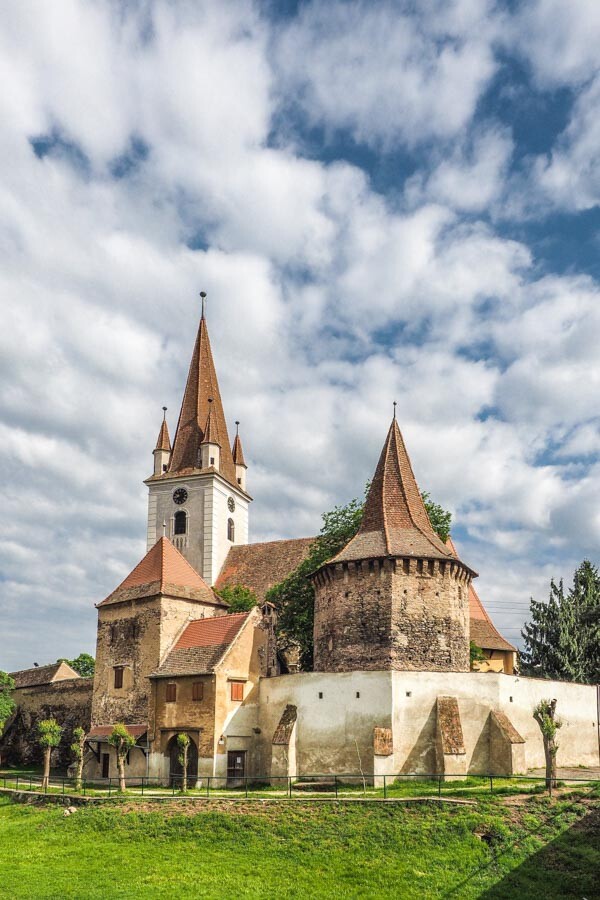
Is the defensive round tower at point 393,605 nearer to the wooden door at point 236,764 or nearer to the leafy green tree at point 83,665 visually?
the wooden door at point 236,764

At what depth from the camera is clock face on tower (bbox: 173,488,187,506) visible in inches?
2672

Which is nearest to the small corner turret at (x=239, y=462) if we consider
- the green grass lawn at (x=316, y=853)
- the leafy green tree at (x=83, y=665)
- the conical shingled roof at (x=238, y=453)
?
the conical shingled roof at (x=238, y=453)

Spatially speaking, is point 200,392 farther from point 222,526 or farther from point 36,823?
point 36,823

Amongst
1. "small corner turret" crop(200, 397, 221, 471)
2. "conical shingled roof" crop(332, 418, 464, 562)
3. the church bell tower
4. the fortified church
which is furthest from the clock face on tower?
"conical shingled roof" crop(332, 418, 464, 562)

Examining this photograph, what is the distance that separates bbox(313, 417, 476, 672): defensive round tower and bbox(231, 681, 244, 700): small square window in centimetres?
382

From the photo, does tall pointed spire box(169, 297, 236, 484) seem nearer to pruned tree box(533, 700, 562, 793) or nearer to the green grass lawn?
the green grass lawn

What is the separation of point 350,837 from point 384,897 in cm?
350

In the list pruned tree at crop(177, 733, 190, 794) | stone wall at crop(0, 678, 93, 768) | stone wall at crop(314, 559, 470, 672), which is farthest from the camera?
stone wall at crop(0, 678, 93, 768)

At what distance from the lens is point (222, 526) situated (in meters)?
67.4

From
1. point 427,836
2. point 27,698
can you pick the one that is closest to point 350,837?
point 427,836

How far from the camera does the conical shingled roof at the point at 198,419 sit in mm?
69188

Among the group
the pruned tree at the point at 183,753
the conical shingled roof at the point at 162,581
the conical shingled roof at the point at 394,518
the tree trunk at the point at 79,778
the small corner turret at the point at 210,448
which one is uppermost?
the small corner turret at the point at 210,448

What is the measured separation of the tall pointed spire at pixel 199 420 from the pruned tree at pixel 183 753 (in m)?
34.1

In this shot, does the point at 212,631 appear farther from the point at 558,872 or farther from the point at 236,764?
the point at 558,872
